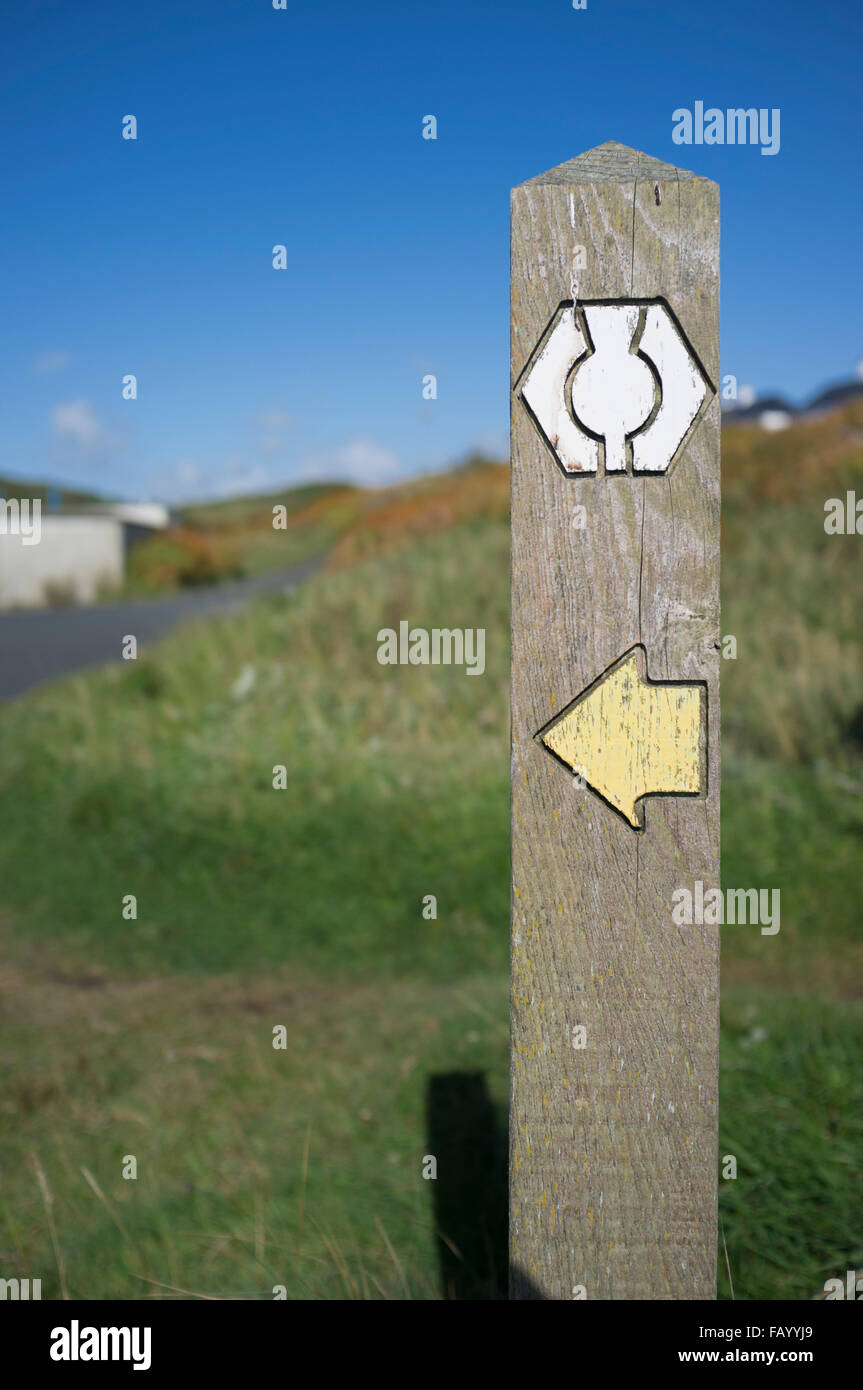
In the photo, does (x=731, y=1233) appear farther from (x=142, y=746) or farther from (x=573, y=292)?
(x=142, y=746)

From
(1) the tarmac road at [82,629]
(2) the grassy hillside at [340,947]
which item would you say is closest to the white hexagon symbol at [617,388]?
(2) the grassy hillside at [340,947]

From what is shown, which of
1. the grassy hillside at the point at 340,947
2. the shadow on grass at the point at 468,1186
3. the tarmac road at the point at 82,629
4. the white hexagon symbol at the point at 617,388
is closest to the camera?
the white hexagon symbol at the point at 617,388

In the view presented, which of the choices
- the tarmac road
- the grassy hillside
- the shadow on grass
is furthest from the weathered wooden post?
the tarmac road

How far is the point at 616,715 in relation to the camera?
139cm

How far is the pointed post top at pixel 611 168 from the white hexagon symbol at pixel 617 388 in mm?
188

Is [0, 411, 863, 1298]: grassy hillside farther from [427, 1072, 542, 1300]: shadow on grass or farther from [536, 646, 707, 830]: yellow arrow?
[536, 646, 707, 830]: yellow arrow

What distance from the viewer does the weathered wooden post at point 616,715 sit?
4.50 ft

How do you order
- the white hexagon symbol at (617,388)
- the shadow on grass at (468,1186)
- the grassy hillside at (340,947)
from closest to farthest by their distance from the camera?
the white hexagon symbol at (617,388) < the shadow on grass at (468,1186) < the grassy hillside at (340,947)

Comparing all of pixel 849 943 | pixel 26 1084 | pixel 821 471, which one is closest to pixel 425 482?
pixel 821 471

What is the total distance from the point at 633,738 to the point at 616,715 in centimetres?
4

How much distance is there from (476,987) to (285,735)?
3245 mm

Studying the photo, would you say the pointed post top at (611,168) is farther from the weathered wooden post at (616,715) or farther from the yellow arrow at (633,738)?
the yellow arrow at (633,738)

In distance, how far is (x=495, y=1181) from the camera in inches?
110

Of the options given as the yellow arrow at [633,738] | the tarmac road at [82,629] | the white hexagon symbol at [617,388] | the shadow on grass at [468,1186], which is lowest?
the shadow on grass at [468,1186]
